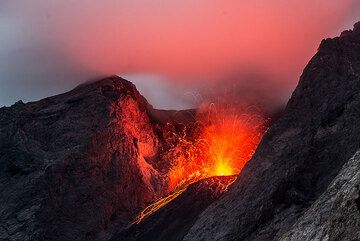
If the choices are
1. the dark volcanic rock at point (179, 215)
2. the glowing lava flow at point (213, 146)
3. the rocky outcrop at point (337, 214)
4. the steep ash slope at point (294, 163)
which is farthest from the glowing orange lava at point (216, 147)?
the rocky outcrop at point (337, 214)

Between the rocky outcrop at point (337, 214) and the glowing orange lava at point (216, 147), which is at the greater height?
the glowing orange lava at point (216, 147)

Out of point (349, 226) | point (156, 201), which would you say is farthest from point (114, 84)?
point (349, 226)

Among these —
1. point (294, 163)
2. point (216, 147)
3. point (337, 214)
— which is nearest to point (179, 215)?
point (294, 163)

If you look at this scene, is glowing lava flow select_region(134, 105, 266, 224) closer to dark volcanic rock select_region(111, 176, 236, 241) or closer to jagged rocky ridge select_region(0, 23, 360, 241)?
jagged rocky ridge select_region(0, 23, 360, 241)

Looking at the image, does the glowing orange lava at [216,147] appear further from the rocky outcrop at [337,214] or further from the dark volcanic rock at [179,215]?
the rocky outcrop at [337,214]

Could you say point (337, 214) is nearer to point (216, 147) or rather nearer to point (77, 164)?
point (77, 164)
